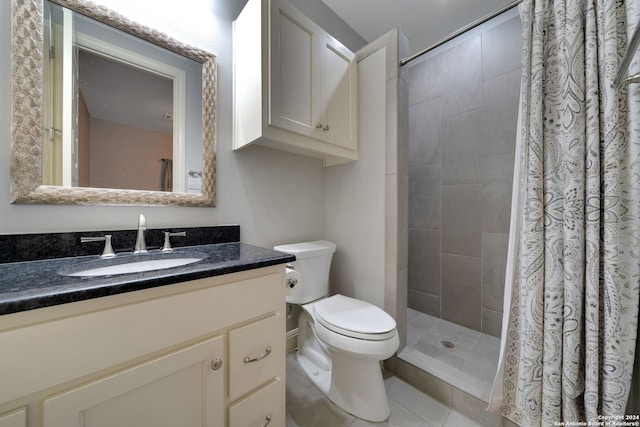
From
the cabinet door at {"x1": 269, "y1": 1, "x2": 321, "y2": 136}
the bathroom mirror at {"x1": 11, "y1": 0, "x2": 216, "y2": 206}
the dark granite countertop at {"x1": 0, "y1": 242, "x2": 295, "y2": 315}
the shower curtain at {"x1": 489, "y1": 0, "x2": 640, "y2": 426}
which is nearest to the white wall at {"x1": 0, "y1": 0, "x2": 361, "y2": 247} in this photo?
the bathroom mirror at {"x1": 11, "y1": 0, "x2": 216, "y2": 206}

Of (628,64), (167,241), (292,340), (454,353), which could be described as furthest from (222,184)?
(454,353)

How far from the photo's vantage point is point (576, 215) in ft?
2.80

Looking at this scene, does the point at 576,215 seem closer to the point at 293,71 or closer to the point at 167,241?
the point at 293,71

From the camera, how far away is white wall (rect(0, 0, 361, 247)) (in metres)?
0.85

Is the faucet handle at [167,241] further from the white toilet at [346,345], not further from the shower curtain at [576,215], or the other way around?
the shower curtain at [576,215]

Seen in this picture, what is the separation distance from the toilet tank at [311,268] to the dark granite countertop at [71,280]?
536 millimetres

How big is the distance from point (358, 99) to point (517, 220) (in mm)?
1209

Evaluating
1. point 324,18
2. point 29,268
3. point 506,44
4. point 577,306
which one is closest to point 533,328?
point 577,306

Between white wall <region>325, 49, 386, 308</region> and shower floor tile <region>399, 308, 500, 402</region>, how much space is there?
416mm

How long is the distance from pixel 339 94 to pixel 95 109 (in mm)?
1261

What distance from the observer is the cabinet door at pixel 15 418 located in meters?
0.47

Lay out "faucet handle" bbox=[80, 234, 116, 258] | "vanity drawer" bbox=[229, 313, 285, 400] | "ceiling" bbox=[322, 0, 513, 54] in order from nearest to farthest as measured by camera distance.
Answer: "vanity drawer" bbox=[229, 313, 285, 400]
"faucet handle" bbox=[80, 234, 116, 258]
"ceiling" bbox=[322, 0, 513, 54]

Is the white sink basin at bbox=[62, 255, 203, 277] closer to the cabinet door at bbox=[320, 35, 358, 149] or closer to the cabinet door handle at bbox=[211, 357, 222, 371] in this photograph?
the cabinet door handle at bbox=[211, 357, 222, 371]

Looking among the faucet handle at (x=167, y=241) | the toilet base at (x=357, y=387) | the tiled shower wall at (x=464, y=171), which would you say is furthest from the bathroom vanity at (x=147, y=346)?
the tiled shower wall at (x=464, y=171)
